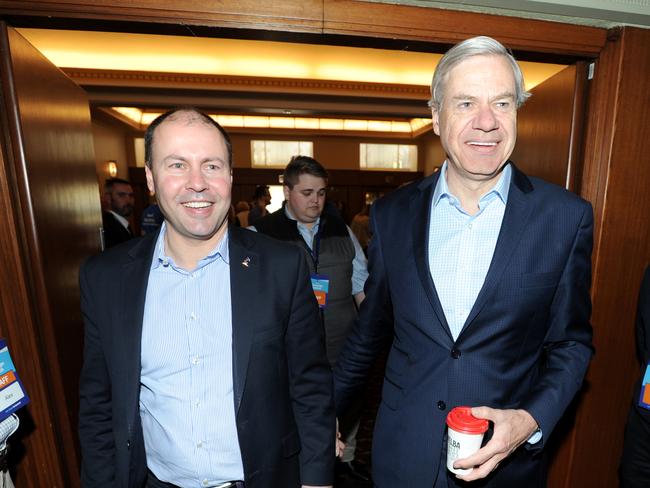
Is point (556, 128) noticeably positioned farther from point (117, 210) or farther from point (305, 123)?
point (305, 123)

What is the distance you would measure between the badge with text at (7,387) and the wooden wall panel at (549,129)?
264 centimetres

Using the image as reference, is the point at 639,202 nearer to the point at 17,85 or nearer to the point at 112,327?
the point at 112,327

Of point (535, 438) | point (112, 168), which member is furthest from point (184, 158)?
point (112, 168)

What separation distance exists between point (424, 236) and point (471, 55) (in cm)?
58

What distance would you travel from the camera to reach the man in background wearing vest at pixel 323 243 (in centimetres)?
243

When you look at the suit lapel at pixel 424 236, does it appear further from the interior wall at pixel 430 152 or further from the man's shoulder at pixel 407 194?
the interior wall at pixel 430 152

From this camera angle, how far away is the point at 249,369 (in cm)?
118

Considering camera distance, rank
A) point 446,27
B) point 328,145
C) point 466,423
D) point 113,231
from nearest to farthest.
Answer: point 466,423 < point 446,27 < point 113,231 < point 328,145

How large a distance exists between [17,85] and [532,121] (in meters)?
2.73

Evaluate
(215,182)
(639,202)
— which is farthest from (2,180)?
(639,202)

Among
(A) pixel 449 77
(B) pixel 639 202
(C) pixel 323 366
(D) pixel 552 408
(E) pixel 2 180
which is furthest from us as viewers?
(B) pixel 639 202

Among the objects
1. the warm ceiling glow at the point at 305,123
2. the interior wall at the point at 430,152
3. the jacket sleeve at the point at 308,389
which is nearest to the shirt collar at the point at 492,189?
the jacket sleeve at the point at 308,389

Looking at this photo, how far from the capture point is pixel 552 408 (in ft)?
3.61

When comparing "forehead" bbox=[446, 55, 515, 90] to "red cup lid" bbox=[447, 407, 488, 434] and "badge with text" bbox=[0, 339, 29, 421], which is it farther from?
"badge with text" bbox=[0, 339, 29, 421]
